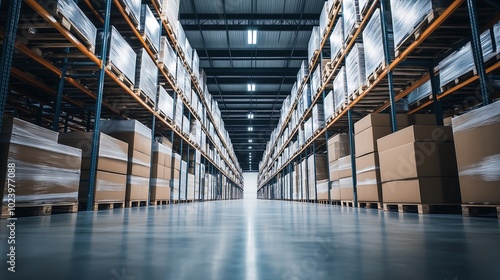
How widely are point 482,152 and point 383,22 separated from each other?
3.03 m

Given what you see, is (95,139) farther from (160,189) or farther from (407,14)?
(407,14)

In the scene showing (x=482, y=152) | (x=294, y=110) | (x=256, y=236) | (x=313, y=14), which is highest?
(x=313, y=14)

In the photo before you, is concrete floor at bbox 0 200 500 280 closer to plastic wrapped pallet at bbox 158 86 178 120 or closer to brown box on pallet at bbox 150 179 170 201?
brown box on pallet at bbox 150 179 170 201

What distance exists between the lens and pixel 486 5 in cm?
419

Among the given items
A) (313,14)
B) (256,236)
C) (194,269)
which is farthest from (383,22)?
(313,14)

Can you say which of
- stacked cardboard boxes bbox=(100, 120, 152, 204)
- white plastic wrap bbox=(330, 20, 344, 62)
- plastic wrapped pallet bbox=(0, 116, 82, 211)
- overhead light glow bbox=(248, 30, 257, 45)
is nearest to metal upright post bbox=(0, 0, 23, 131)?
plastic wrapped pallet bbox=(0, 116, 82, 211)

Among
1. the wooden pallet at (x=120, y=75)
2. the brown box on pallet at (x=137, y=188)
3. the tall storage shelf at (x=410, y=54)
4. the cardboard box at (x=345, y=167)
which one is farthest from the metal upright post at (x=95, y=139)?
the cardboard box at (x=345, y=167)

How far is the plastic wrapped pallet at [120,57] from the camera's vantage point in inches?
206

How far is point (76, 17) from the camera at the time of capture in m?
4.23

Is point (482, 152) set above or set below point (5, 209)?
above

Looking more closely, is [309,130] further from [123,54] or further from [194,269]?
[194,269]

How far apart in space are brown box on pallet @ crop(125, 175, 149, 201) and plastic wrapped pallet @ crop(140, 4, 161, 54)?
3.15 meters

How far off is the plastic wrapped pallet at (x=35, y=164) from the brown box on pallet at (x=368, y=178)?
496 centimetres

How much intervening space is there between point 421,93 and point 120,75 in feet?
20.6
